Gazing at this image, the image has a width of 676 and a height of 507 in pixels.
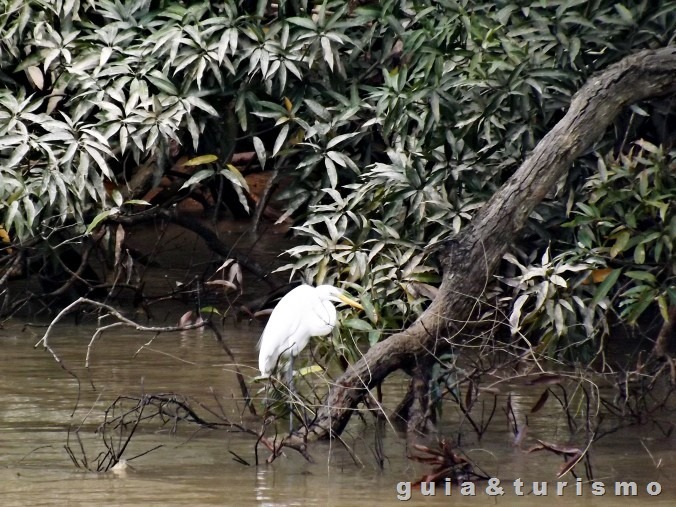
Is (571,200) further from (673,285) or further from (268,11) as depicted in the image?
(268,11)

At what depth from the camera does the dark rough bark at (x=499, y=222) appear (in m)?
5.26

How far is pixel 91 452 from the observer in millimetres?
5293

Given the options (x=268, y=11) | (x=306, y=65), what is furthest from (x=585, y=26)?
(x=268, y=11)

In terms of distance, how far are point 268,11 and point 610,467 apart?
12.2 feet

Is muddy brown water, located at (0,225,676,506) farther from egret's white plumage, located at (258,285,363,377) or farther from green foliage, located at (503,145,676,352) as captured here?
green foliage, located at (503,145,676,352)

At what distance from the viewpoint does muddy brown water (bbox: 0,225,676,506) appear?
4.71m

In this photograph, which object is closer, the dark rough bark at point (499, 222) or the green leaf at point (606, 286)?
the dark rough bark at point (499, 222)

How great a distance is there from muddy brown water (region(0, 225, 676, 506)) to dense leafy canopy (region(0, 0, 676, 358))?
54 centimetres

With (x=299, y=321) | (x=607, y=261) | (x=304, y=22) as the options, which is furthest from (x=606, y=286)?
(x=304, y=22)

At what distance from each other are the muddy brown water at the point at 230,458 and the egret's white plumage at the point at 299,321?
335 mm

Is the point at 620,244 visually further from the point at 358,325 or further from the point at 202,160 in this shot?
the point at 202,160

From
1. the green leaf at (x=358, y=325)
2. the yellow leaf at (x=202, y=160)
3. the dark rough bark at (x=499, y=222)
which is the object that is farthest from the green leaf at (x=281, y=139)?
the dark rough bark at (x=499, y=222)

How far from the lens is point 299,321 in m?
6.05

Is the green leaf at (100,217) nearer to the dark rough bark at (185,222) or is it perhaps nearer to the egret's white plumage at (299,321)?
the dark rough bark at (185,222)
